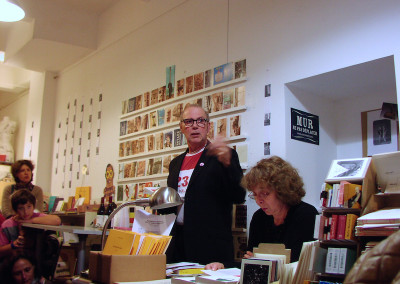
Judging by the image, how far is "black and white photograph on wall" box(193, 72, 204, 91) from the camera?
12.4 ft

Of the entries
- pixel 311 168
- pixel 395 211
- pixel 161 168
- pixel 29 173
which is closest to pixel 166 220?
pixel 395 211

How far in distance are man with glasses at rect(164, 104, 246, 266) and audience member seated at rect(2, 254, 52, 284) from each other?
117 centimetres

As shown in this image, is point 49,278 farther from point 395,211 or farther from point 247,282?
point 395,211

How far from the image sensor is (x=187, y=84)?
394 cm

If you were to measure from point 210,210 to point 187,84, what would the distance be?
4.97ft

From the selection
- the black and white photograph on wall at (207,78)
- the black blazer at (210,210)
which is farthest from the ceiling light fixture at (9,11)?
the black blazer at (210,210)

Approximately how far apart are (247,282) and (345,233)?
356 millimetres

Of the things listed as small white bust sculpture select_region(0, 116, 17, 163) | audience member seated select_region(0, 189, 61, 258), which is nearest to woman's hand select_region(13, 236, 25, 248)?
audience member seated select_region(0, 189, 61, 258)

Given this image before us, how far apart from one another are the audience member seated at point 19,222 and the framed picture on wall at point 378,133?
258cm

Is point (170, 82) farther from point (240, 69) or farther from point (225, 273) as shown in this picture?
point (225, 273)

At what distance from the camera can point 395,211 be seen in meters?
1.33

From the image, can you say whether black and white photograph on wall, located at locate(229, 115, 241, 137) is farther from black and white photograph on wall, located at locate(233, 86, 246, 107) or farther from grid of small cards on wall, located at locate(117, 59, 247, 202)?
black and white photograph on wall, located at locate(233, 86, 246, 107)

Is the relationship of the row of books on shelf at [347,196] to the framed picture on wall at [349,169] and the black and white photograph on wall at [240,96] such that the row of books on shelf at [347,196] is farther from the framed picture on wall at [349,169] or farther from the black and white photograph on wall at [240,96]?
the black and white photograph on wall at [240,96]

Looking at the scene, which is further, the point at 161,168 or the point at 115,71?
the point at 115,71
